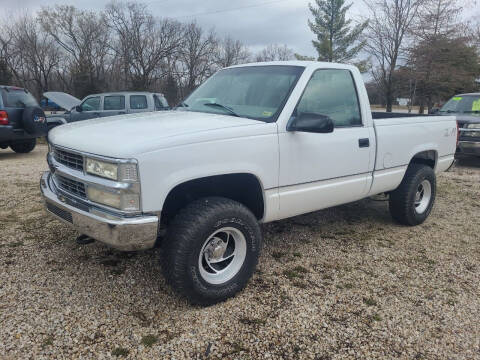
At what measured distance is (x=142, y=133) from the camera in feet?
8.49

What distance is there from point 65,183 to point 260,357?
77.0 inches

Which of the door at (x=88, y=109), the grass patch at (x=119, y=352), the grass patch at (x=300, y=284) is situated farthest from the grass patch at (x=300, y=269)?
the door at (x=88, y=109)

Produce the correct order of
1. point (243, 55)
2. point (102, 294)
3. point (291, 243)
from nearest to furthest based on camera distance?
point (102, 294) < point (291, 243) < point (243, 55)

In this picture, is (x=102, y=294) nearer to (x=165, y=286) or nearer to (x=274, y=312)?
(x=165, y=286)

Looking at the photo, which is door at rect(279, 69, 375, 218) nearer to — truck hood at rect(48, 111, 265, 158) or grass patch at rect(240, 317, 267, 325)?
truck hood at rect(48, 111, 265, 158)

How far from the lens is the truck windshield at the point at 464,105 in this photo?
30.7 ft

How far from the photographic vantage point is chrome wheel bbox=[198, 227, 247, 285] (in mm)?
2879

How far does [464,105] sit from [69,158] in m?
10.1

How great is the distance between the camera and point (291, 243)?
161 inches

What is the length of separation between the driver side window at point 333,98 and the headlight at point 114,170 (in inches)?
61.7

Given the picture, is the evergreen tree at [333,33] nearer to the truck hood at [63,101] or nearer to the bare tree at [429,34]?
the bare tree at [429,34]

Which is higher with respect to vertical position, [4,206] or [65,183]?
[65,183]

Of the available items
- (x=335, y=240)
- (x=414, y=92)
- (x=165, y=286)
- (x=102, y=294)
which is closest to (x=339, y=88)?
(x=335, y=240)

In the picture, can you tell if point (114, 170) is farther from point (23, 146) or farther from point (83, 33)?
point (83, 33)
